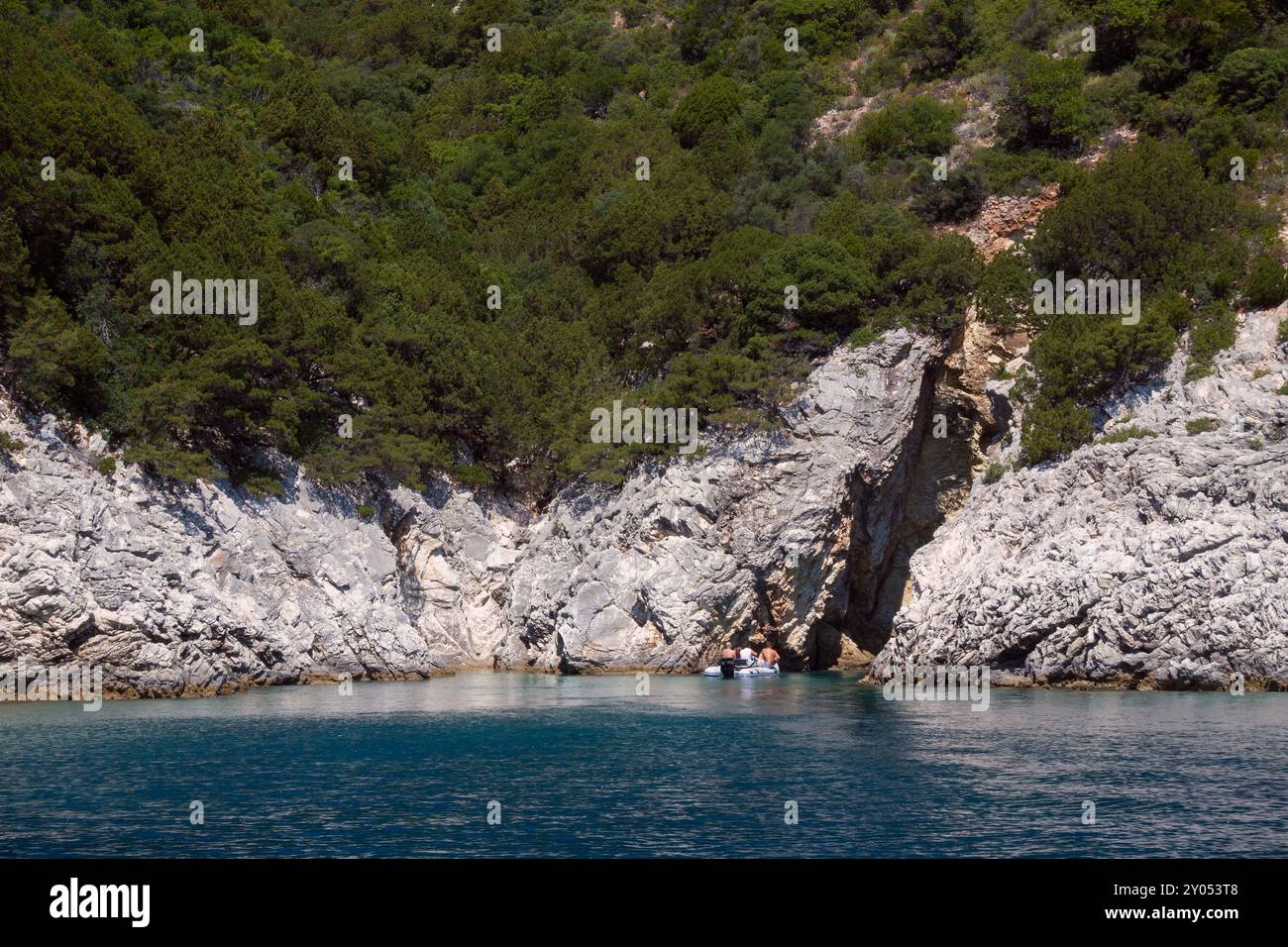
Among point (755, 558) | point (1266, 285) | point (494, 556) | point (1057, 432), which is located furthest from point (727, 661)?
point (1266, 285)

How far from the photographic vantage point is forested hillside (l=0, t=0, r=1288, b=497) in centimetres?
4353

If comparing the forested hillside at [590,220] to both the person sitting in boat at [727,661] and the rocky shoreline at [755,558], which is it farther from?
the person sitting in boat at [727,661]

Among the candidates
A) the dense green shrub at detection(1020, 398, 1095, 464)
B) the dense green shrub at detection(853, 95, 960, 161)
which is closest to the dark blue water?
the dense green shrub at detection(1020, 398, 1095, 464)

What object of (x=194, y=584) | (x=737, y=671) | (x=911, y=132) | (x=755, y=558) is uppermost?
(x=911, y=132)

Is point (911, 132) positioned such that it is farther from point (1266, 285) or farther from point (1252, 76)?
point (1266, 285)

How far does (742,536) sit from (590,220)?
25079mm

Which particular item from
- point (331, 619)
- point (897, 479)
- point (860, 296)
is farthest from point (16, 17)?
point (897, 479)

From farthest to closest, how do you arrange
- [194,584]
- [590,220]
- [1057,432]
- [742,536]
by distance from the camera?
[590,220], [742,536], [1057,432], [194,584]

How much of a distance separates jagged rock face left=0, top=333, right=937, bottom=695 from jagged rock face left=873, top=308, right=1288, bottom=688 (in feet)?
22.0

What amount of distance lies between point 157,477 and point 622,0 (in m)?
68.8

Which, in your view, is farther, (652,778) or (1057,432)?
(1057,432)

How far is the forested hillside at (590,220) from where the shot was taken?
43531mm

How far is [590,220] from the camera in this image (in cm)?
6731
